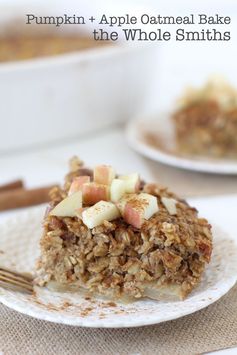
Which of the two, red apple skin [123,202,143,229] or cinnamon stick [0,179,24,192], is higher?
red apple skin [123,202,143,229]

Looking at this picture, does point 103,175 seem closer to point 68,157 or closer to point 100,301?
point 100,301

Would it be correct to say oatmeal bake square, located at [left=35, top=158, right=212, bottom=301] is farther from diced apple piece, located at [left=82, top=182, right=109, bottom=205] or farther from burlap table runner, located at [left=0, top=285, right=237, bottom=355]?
burlap table runner, located at [left=0, top=285, right=237, bottom=355]

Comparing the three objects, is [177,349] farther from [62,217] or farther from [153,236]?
[62,217]

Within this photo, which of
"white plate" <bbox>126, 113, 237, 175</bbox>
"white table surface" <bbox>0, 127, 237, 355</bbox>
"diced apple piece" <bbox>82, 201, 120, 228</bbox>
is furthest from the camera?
"white table surface" <bbox>0, 127, 237, 355</bbox>

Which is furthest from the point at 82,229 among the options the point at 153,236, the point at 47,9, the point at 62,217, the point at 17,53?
the point at 47,9

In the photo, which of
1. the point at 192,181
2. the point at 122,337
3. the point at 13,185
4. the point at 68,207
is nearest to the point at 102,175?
the point at 68,207

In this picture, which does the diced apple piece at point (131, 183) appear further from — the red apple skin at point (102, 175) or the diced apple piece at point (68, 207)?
the diced apple piece at point (68, 207)

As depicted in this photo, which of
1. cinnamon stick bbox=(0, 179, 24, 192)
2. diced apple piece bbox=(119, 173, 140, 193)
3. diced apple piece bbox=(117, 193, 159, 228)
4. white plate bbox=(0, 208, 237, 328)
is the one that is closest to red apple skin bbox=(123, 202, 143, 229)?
diced apple piece bbox=(117, 193, 159, 228)
